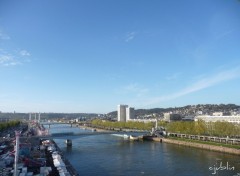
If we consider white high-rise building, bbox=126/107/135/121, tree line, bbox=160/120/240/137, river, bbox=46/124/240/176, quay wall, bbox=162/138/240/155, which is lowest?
river, bbox=46/124/240/176

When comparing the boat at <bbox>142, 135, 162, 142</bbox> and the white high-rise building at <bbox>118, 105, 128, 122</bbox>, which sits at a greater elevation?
the white high-rise building at <bbox>118, 105, 128, 122</bbox>

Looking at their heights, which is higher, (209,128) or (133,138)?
(209,128)

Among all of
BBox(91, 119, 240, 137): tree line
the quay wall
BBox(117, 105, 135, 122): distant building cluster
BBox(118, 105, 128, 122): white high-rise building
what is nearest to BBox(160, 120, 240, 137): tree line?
BBox(91, 119, 240, 137): tree line

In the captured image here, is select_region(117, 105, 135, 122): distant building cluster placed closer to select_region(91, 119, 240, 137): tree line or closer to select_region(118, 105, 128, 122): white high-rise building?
select_region(118, 105, 128, 122): white high-rise building

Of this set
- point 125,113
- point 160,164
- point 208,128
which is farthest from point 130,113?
point 160,164

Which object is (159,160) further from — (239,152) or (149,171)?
(239,152)

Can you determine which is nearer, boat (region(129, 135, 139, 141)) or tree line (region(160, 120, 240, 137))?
tree line (region(160, 120, 240, 137))

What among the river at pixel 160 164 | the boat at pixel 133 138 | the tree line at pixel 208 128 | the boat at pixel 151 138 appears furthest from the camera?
the boat at pixel 133 138

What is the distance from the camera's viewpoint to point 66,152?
73.4 ft

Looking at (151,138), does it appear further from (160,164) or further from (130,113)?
(130,113)

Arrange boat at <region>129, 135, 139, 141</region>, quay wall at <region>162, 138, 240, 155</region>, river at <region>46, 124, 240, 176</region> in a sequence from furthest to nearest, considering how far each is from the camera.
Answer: boat at <region>129, 135, 139, 141</region> < quay wall at <region>162, 138, 240, 155</region> < river at <region>46, 124, 240, 176</region>

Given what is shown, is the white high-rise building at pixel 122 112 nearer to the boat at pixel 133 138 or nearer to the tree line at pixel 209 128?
the boat at pixel 133 138

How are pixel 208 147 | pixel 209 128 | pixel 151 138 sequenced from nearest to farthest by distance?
pixel 208 147 < pixel 209 128 < pixel 151 138

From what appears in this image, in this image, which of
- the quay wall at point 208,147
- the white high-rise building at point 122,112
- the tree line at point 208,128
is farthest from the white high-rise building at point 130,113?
the quay wall at point 208,147
